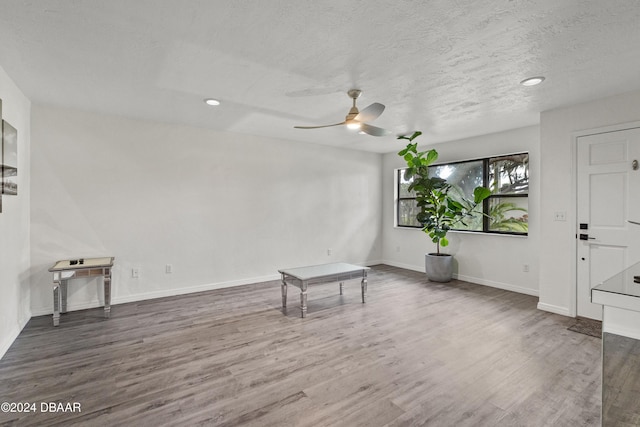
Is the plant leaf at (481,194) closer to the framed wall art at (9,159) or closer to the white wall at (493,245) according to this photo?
the white wall at (493,245)

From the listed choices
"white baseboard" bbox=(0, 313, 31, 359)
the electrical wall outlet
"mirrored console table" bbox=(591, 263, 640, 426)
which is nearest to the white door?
the electrical wall outlet

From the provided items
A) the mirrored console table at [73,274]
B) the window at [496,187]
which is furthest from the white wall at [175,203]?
the window at [496,187]

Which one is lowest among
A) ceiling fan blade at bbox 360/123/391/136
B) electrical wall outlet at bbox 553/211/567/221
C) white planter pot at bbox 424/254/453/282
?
white planter pot at bbox 424/254/453/282

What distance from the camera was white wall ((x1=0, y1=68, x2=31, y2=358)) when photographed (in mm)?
2744

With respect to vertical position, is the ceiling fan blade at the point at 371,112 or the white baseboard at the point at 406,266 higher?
the ceiling fan blade at the point at 371,112

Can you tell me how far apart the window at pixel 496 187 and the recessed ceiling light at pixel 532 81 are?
2.09m

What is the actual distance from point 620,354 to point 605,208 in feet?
9.27

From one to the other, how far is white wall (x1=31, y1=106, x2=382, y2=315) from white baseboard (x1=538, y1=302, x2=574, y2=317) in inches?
134

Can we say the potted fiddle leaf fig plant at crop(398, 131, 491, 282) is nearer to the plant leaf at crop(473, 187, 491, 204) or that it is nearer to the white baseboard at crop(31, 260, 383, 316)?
the plant leaf at crop(473, 187, 491, 204)

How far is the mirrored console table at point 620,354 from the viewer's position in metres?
1.30

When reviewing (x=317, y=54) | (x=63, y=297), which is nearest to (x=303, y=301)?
(x=317, y=54)

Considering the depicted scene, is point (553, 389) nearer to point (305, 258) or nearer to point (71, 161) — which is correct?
point (305, 258)

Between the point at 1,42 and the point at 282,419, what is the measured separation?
3300mm

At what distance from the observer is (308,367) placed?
2525mm
